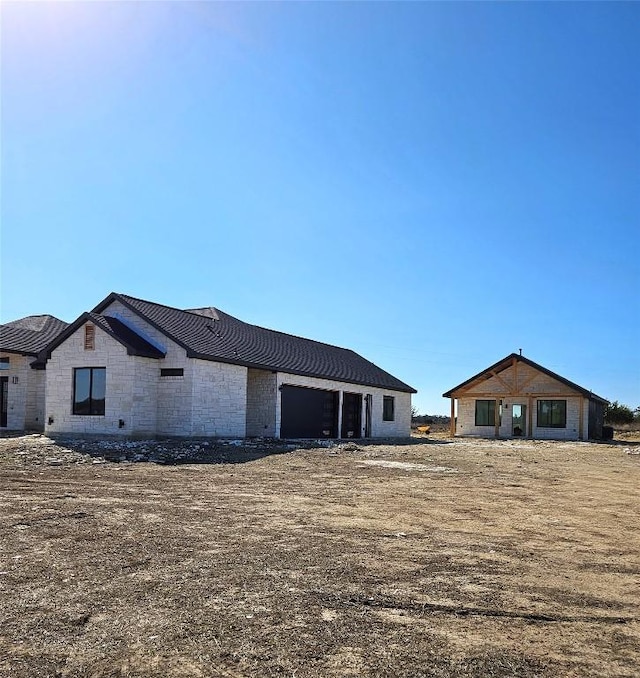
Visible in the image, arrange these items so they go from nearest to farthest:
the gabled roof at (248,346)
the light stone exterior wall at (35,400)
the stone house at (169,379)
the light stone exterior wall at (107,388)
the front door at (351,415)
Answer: the light stone exterior wall at (107,388) → the stone house at (169,379) → the gabled roof at (248,346) → the light stone exterior wall at (35,400) → the front door at (351,415)

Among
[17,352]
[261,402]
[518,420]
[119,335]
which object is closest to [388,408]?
[518,420]

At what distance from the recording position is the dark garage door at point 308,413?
87.7 feet

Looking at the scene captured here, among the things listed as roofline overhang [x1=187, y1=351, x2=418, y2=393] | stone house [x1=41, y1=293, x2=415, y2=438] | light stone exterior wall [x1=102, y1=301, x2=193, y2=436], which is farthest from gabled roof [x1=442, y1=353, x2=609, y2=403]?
light stone exterior wall [x1=102, y1=301, x2=193, y2=436]

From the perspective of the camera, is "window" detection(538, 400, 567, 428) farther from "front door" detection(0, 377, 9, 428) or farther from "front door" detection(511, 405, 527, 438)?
"front door" detection(0, 377, 9, 428)

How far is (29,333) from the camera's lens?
1156 inches

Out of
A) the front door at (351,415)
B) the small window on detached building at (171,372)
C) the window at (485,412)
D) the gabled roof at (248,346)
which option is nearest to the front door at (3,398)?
the gabled roof at (248,346)

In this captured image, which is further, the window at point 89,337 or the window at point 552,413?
the window at point 552,413

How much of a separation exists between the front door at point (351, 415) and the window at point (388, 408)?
2.56m

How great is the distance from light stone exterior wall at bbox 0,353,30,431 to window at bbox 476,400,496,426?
25838mm

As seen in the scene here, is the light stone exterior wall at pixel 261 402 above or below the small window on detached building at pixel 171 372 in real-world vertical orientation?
below

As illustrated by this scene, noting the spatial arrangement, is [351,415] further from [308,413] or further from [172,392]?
[172,392]

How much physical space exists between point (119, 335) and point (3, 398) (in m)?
9.65

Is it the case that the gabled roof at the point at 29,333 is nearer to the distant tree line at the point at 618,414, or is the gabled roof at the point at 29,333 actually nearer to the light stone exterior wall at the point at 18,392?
the light stone exterior wall at the point at 18,392

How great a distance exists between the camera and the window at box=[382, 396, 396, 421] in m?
34.7
